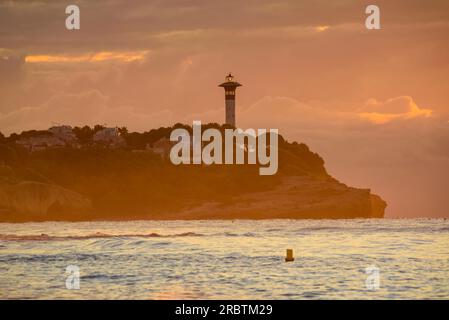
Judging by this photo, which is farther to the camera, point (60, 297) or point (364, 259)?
point (364, 259)

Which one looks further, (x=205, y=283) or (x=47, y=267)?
(x=47, y=267)

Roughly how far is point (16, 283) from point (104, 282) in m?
5.27

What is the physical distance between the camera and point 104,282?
57.7 metres

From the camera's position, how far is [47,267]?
6944 cm
